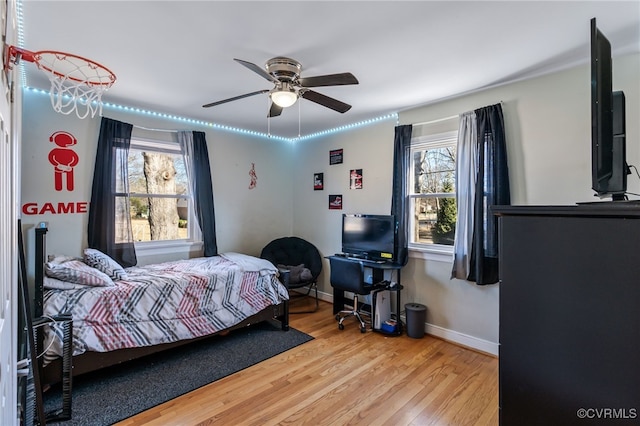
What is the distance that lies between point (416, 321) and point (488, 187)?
1.55 metres

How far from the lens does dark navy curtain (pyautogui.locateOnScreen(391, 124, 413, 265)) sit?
3.51 m

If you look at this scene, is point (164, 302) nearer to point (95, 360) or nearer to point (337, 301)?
point (95, 360)

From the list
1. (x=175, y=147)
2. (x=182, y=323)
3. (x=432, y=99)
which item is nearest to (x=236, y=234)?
(x=175, y=147)

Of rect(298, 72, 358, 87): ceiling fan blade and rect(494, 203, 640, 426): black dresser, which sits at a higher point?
rect(298, 72, 358, 87): ceiling fan blade

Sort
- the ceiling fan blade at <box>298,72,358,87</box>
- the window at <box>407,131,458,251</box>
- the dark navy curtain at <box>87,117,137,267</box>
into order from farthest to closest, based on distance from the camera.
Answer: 1. the window at <box>407,131,458,251</box>
2. the dark navy curtain at <box>87,117,137,267</box>
3. the ceiling fan blade at <box>298,72,358,87</box>

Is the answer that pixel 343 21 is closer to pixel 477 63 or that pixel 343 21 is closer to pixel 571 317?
pixel 477 63

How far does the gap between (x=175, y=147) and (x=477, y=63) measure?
11.2 feet

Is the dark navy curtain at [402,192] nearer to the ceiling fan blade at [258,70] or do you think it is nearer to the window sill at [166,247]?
the ceiling fan blade at [258,70]

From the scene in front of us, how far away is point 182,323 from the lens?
2768 mm

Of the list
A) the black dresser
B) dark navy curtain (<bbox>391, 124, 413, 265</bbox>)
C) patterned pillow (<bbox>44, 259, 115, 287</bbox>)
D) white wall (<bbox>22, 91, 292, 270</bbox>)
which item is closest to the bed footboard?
patterned pillow (<bbox>44, 259, 115, 287</bbox>)

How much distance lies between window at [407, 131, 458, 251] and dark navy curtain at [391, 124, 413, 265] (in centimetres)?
10

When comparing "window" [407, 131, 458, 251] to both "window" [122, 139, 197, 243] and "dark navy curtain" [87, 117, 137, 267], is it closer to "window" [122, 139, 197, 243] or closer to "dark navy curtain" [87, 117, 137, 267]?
"window" [122, 139, 197, 243]

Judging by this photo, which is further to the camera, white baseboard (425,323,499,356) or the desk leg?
the desk leg

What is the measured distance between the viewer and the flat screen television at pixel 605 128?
1077 mm
